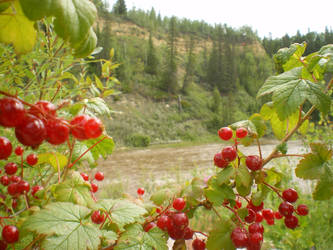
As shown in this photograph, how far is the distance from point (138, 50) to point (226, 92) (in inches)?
441

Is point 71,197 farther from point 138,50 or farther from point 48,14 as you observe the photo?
point 138,50

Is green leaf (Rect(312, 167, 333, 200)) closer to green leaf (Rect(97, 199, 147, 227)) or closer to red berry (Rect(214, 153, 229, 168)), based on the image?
red berry (Rect(214, 153, 229, 168))

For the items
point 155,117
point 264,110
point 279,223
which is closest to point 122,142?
point 155,117

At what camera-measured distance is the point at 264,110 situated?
54cm

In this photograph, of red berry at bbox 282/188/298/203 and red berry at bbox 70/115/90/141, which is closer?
red berry at bbox 70/115/90/141

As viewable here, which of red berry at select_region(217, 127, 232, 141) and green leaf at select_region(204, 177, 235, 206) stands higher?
red berry at select_region(217, 127, 232, 141)

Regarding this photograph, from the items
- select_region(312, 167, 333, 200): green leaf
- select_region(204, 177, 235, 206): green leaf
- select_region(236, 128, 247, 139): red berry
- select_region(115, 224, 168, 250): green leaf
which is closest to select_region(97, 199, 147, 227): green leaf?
select_region(115, 224, 168, 250): green leaf

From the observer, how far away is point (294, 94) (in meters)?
0.43

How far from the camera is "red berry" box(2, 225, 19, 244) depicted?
1.18ft

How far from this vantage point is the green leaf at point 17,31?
288 mm

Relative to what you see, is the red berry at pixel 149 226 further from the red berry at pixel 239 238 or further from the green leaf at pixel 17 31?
the green leaf at pixel 17 31

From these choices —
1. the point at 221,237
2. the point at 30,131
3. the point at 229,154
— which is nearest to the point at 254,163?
the point at 229,154

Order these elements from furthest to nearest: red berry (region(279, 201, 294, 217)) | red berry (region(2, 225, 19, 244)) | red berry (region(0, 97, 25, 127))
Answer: red berry (region(279, 201, 294, 217))
red berry (region(2, 225, 19, 244))
red berry (region(0, 97, 25, 127))

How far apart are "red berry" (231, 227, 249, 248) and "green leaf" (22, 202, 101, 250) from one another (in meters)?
0.24
